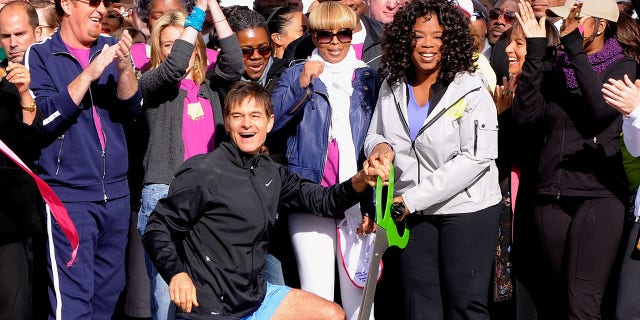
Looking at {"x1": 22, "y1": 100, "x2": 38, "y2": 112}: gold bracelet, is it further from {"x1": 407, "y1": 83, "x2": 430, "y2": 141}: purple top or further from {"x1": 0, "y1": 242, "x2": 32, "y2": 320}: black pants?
{"x1": 407, "y1": 83, "x2": 430, "y2": 141}: purple top

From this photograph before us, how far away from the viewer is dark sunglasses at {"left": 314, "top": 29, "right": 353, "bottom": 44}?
657 cm

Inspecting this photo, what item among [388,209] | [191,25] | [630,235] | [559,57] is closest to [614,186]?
[630,235]

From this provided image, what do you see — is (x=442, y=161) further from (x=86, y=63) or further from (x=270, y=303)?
(x=86, y=63)

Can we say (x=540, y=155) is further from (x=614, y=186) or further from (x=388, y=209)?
(x=388, y=209)

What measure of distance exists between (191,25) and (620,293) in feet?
10.2

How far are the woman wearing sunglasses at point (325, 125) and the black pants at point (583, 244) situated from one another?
1.18m

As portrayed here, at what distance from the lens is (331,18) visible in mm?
6586

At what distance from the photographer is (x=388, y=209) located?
5711mm

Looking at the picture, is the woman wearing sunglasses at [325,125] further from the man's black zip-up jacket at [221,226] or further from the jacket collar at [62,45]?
the jacket collar at [62,45]

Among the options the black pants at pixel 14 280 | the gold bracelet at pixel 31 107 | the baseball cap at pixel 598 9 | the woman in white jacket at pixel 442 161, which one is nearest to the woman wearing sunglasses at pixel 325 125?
the woman in white jacket at pixel 442 161

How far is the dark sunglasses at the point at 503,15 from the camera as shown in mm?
8734

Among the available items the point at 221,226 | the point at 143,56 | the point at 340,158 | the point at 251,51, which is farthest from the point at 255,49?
the point at 221,226

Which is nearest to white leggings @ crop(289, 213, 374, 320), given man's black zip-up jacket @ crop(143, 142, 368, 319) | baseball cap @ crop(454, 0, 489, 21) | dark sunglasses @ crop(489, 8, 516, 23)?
man's black zip-up jacket @ crop(143, 142, 368, 319)

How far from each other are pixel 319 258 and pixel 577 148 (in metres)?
1.73
